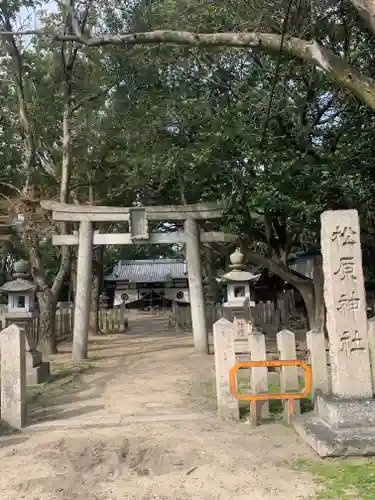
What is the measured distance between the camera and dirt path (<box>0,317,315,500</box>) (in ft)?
15.0

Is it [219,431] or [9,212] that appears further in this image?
[9,212]

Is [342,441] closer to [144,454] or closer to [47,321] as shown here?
[144,454]

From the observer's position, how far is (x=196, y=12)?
1061 centimetres

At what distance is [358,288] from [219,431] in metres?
2.44

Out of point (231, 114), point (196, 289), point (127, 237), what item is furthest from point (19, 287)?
point (231, 114)

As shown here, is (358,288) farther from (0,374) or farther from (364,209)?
(364,209)

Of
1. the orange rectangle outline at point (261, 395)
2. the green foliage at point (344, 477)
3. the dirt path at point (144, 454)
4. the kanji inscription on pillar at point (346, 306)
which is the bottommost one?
the green foliage at point (344, 477)

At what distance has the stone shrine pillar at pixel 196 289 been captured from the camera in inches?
555

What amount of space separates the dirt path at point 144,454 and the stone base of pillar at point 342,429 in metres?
0.22

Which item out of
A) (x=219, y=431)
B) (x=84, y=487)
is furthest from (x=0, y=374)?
(x=219, y=431)

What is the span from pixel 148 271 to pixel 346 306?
43.2 metres

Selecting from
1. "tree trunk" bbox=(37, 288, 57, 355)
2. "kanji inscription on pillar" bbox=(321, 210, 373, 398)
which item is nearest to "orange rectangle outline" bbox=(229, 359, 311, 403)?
"kanji inscription on pillar" bbox=(321, 210, 373, 398)

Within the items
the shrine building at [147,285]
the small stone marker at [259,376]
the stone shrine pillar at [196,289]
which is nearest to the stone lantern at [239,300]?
the stone shrine pillar at [196,289]

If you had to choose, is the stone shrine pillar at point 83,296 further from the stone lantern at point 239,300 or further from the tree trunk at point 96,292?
the tree trunk at point 96,292
